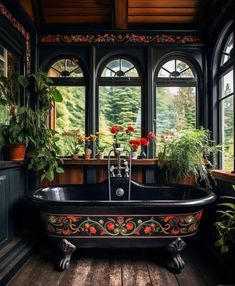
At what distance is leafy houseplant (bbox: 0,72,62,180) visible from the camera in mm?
2529

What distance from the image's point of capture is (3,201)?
230 centimetres

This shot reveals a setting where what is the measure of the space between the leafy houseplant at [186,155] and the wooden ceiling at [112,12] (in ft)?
5.07

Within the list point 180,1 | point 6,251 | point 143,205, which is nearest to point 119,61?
point 180,1

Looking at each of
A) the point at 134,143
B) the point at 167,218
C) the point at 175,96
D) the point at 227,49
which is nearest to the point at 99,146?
the point at 134,143

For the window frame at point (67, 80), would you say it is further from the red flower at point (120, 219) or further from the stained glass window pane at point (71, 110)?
the red flower at point (120, 219)

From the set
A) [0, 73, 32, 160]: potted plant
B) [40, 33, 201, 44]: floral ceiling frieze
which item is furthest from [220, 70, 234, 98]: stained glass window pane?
[0, 73, 32, 160]: potted plant

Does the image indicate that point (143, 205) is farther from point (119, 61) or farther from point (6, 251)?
point (119, 61)

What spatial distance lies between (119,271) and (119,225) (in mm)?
405

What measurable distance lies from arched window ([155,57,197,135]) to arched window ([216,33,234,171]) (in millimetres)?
351

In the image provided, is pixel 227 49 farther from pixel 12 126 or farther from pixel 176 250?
pixel 12 126

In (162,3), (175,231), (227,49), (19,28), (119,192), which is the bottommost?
(175,231)

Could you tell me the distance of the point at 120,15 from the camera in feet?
10.0

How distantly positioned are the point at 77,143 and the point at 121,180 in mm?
802

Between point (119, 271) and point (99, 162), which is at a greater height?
point (99, 162)
